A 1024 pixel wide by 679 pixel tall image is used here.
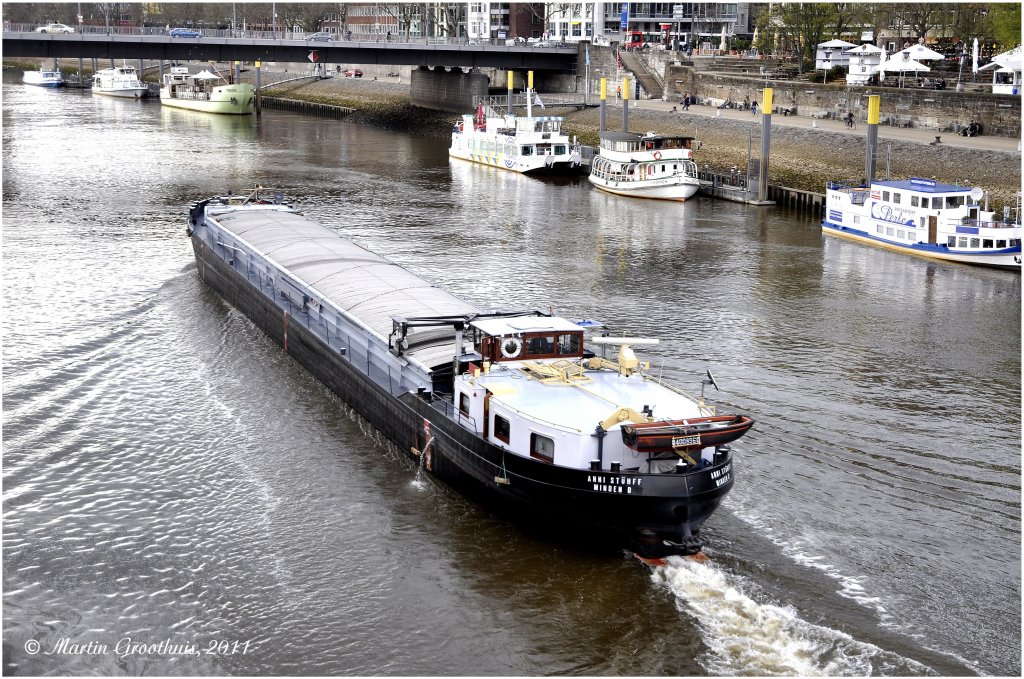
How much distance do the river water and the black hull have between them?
63 cm

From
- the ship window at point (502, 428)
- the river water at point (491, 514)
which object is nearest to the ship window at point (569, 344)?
the ship window at point (502, 428)

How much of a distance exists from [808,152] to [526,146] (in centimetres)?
2155

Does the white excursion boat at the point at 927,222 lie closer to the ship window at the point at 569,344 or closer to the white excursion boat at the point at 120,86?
the ship window at the point at 569,344

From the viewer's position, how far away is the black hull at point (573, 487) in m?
23.8

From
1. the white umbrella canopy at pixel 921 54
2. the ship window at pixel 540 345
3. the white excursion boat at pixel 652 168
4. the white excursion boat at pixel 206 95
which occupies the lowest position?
the ship window at pixel 540 345

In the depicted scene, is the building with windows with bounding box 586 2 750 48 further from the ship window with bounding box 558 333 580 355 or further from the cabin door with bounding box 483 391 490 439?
the cabin door with bounding box 483 391 490 439

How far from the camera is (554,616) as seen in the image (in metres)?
23.0

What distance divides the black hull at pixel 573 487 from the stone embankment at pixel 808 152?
44247mm

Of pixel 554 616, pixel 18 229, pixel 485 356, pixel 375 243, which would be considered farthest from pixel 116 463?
pixel 18 229

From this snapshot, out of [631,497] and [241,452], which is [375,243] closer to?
[241,452]

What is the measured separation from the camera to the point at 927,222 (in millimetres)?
56594

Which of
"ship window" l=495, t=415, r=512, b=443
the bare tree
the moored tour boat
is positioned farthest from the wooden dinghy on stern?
the bare tree

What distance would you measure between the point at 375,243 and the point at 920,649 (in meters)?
41.0

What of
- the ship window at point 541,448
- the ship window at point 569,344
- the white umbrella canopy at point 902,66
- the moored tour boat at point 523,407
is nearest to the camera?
the moored tour boat at point 523,407
